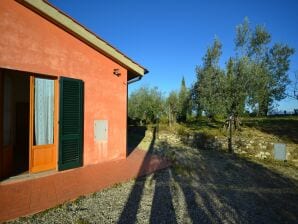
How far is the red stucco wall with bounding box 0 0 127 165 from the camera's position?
5.83 m

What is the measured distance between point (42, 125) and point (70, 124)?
77cm

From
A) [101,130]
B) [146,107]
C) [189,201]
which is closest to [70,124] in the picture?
[101,130]

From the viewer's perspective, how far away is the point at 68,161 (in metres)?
6.98

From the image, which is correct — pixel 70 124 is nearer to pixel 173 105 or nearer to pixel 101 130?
pixel 101 130

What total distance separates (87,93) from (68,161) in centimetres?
213

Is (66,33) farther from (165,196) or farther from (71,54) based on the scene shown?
(165,196)

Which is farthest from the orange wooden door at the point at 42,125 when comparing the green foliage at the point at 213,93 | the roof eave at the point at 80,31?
the green foliage at the point at 213,93

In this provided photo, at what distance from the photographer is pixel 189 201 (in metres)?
5.20

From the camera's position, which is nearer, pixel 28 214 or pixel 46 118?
pixel 28 214

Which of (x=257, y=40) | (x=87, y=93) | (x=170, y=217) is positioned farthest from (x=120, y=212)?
(x=257, y=40)

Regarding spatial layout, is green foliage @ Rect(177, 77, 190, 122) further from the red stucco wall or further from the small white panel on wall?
the small white panel on wall

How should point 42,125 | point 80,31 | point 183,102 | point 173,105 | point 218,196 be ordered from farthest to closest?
point 173,105 → point 183,102 → point 80,31 → point 42,125 → point 218,196

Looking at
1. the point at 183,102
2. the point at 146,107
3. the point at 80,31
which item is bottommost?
the point at 146,107

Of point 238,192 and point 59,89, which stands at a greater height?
point 59,89
